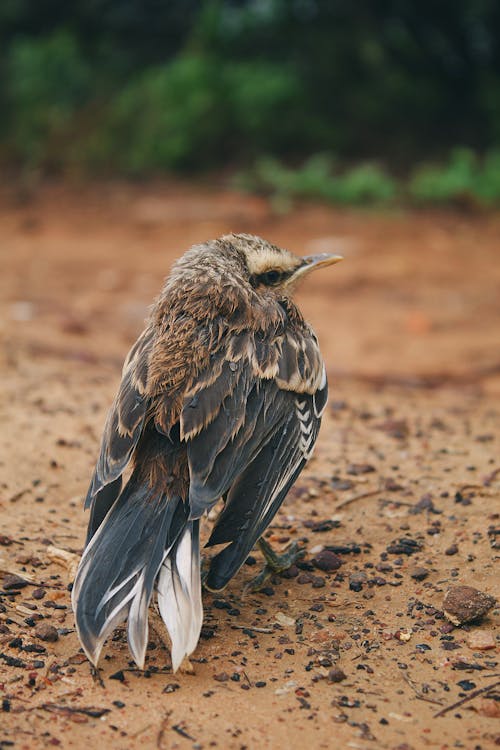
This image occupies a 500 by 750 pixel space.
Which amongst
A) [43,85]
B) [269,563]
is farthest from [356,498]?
[43,85]

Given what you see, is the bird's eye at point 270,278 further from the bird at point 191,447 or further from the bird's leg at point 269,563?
the bird's leg at point 269,563

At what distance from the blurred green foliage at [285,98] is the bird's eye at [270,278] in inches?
349

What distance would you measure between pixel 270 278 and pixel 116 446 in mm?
1442

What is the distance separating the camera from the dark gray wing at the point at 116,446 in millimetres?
3773

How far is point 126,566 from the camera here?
11.5 feet

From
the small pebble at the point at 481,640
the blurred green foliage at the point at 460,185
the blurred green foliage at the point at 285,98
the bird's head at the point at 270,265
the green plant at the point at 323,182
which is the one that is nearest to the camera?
the small pebble at the point at 481,640

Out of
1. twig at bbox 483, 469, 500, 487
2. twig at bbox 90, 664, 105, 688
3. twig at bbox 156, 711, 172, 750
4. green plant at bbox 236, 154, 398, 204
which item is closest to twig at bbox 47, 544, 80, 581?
twig at bbox 90, 664, 105, 688

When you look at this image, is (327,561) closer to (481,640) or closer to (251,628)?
(251,628)

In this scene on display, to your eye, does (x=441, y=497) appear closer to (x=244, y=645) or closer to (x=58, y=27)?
(x=244, y=645)

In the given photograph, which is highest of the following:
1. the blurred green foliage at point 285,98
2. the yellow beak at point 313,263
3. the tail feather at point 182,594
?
the blurred green foliage at point 285,98

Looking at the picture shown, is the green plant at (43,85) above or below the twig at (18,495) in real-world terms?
above

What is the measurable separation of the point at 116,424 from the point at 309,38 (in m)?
12.4

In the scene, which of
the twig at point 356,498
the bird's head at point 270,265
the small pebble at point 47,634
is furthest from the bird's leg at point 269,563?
the bird's head at point 270,265

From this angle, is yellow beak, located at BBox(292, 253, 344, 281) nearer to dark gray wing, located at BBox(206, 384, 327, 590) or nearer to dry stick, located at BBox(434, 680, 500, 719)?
dark gray wing, located at BBox(206, 384, 327, 590)
